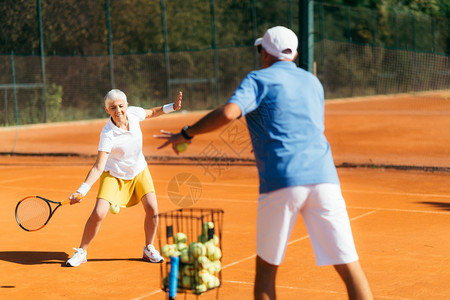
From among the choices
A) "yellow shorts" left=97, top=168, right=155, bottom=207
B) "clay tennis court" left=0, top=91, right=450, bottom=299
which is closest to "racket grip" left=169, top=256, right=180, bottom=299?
"clay tennis court" left=0, top=91, right=450, bottom=299

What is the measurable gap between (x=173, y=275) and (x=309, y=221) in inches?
33.1

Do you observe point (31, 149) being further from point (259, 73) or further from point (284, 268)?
point (259, 73)

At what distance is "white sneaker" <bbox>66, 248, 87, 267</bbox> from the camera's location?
7070mm

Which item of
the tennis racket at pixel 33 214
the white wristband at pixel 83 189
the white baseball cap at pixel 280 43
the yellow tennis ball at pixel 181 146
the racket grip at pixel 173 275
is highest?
the white baseball cap at pixel 280 43

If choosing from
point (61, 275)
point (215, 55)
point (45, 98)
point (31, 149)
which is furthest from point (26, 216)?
point (215, 55)

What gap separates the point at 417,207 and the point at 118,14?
26728mm

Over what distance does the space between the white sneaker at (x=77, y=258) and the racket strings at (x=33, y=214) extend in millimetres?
411

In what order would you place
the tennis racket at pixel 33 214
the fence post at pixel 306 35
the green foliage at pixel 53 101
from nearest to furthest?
the tennis racket at pixel 33 214, the fence post at pixel 306 35, the green foliage at pixel 53 101

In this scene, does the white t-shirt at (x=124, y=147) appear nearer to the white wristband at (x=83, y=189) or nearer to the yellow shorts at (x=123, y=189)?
the yellow shorts at (x=123, y=189)

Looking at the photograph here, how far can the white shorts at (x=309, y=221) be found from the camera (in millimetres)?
4336

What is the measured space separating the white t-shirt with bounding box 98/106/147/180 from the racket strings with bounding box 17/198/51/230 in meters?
0.68

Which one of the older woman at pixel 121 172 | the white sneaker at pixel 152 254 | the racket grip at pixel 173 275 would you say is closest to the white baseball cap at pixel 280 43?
the racket grip at pixel 173 275

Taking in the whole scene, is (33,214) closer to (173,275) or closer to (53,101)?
(173,275)

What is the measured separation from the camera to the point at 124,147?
7000 mm
